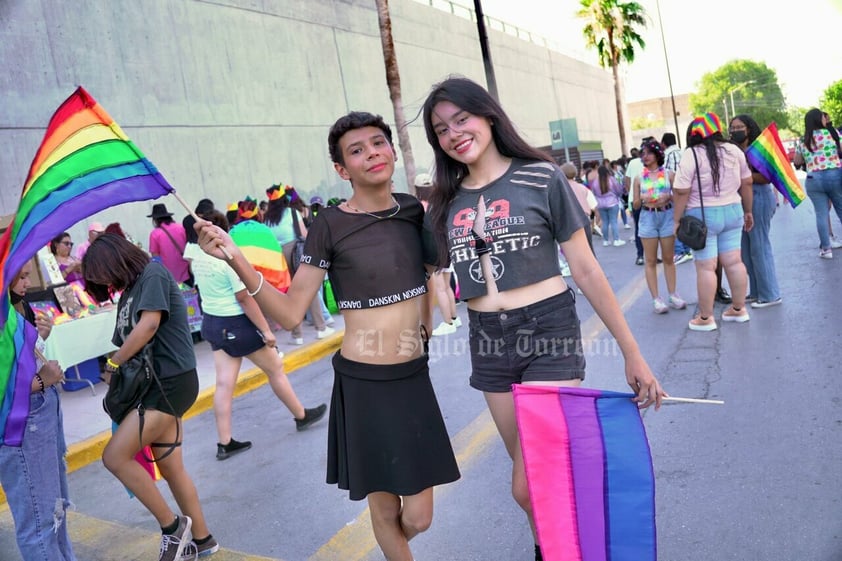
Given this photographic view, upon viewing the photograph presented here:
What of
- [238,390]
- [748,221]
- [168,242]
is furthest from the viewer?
[168,242]

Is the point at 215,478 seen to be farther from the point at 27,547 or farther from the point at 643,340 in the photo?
the point at 643,340

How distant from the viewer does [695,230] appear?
658 centimetres

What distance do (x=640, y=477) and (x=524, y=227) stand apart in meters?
Result: 1.03

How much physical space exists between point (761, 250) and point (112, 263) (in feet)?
20.9

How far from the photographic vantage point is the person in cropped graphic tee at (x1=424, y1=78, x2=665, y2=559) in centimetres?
282

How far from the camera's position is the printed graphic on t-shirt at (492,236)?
2814 millimetres

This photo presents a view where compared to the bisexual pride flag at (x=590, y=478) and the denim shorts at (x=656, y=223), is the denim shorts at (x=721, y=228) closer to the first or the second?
the denim shorts at (x=656, y=223)

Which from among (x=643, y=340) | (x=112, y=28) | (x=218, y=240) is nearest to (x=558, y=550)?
(x=218, y=240)

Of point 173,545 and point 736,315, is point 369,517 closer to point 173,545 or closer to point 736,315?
point 173,545

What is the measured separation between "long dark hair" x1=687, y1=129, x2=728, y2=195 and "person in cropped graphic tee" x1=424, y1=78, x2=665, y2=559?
4.19 metres

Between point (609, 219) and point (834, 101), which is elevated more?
point (834, 101)

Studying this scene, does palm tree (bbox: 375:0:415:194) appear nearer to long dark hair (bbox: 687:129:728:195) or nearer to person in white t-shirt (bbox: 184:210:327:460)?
long dark hair (bbox: 687:129:728:195)

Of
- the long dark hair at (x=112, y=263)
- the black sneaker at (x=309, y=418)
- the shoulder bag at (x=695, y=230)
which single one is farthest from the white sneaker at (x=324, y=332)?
the long dark hair at (x=112, y=263)

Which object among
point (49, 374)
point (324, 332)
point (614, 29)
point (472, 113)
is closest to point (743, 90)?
point (614, 29)
